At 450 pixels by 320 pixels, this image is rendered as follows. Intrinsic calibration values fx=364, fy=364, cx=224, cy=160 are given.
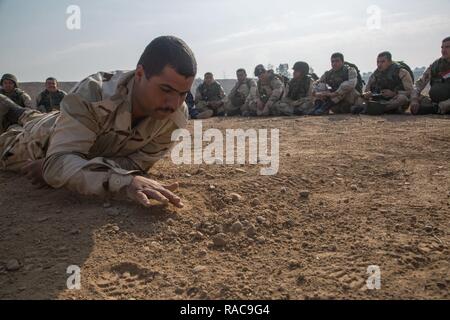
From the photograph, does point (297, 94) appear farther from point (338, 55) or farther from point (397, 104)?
point (397, 104)

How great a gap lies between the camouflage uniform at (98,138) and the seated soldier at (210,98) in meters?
6.75

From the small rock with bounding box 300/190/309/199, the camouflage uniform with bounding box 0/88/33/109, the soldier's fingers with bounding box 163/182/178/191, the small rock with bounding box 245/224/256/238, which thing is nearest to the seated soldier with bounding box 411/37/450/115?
the small rock with bounding box 300/190/309/199

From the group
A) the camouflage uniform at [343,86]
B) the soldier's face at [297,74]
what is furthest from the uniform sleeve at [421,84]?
the soldier's face at [297,74]

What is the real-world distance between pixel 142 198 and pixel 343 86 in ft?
20.7

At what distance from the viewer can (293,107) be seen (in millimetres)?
7867

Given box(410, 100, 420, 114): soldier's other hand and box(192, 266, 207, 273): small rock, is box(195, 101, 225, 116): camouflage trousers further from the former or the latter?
box(192, 266, 207, 273): small rock

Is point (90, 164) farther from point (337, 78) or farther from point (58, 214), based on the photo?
point (337, 78)

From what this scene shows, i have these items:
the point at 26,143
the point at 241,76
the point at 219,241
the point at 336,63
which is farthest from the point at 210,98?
the point at 219,241

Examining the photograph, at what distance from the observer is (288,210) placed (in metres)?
1.93

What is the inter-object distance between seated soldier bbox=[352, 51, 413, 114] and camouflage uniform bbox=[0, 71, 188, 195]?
501 centimetres

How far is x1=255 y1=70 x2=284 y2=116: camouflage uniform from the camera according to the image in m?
8.16

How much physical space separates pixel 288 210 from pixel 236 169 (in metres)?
0.76

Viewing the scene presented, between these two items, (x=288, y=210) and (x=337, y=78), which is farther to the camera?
(x=337, y=78)
